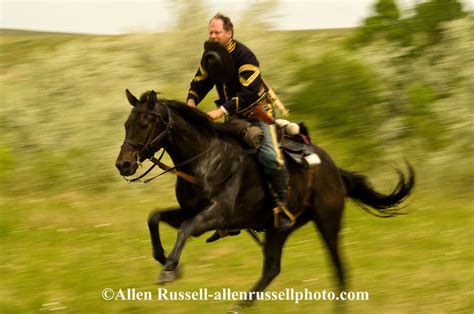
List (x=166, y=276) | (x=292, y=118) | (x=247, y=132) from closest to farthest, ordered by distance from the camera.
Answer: (x=166, y=276) → (x=247, y=132) → (x=292, y=118)

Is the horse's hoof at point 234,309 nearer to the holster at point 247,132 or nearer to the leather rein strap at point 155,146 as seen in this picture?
the leather rein strap at point 155,146

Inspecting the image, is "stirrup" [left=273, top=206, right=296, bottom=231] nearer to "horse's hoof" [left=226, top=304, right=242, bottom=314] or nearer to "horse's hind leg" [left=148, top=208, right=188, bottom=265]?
"horse's hoof" [left=226, top=304, right=242, bottom=314]

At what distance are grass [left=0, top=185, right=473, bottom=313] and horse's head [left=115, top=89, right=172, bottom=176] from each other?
8.53 ft

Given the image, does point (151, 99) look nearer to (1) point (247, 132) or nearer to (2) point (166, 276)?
(1) point (247, 132)

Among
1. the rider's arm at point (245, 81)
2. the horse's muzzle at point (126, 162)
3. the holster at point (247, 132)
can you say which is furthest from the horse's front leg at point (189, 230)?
the rider's arm at point (245, 81)

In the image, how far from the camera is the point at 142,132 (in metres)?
8.06

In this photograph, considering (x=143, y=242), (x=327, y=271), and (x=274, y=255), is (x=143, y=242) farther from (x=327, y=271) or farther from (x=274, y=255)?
(x=274, y=255)

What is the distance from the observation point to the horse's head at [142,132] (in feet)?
26.0

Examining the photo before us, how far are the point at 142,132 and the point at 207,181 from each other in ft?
3.06

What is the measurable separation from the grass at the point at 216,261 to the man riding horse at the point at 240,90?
1.83 m

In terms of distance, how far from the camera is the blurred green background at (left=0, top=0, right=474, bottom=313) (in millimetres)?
11562

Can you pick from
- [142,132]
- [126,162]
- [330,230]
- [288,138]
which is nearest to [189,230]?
[126,162]

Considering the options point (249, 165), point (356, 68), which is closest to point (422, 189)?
point (356, 68)

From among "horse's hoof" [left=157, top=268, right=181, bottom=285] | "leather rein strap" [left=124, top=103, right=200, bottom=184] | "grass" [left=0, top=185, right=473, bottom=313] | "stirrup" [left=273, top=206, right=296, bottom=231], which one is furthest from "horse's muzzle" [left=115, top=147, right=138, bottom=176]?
"grass" [left=0, top=185, right=473, bottom=313]
